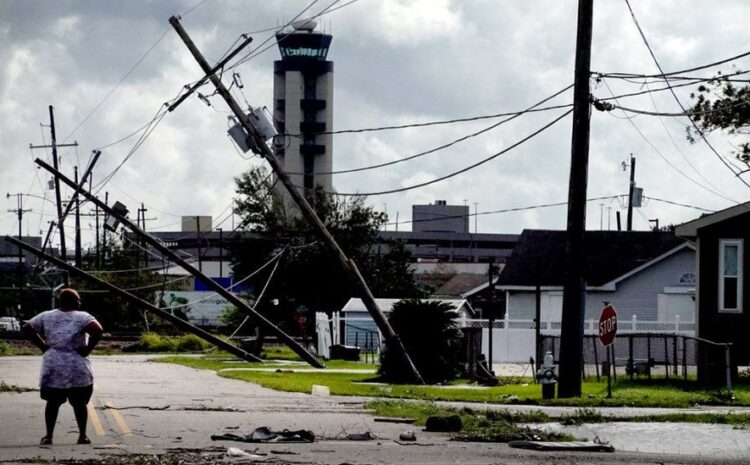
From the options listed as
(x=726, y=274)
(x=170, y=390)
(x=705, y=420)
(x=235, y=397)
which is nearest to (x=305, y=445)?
(x=705, y=420)

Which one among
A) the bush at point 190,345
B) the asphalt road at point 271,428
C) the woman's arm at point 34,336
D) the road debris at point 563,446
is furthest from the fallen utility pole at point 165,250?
the bush at point 190,345

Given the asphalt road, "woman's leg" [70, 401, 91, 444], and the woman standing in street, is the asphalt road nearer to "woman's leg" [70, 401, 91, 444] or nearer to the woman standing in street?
"woman's leg" [70, 401, 91, 444]

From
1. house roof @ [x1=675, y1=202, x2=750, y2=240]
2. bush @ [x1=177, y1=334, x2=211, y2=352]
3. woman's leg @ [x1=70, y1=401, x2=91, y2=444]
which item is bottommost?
bush @ [x1=177, y1=334, x2=211, y2=352]

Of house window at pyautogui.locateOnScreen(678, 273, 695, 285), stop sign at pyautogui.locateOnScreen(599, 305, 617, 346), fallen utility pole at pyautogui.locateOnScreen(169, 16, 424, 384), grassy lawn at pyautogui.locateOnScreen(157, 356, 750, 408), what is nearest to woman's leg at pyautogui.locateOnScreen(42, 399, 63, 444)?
grassy lawn at pyautogui.locateOnScreen(157, 356, 750, 408)

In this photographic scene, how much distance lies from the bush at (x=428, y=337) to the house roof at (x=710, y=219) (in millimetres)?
6518

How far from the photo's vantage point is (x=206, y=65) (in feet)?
109

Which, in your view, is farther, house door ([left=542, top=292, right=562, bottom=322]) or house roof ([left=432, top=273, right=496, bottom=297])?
house roof ([left=432, top=273, right=496, bottom=297])

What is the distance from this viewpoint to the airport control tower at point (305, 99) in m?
160

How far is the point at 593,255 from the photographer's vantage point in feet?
188

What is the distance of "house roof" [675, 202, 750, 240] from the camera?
3534 cm

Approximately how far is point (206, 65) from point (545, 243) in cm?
2738

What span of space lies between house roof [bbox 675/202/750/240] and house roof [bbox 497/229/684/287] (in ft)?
60.2

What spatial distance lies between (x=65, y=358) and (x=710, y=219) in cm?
2376

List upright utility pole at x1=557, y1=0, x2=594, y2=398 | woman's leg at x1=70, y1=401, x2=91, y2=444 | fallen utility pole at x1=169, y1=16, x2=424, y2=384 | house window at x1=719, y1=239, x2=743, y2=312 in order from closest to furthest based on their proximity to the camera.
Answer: woman's leg at x1=70, y1=401, x2=91, y2=444
upright utility pole at x1=557, y1=0, x2=594, y2=398
fallen utility pole at x1=169, y1=16, x2=424, y2=384
house window at x1=719, y1=239, x2=743, y2=312
